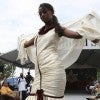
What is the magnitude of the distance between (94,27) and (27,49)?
0.82 m

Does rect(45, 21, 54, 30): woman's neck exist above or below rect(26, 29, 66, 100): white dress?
above

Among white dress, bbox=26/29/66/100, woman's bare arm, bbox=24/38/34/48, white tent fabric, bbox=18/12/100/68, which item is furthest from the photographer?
woman's bare arm, bbox=24/38/34/48

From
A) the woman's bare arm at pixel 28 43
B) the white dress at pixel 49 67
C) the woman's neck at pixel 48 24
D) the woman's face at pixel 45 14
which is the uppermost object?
the woman's face at pixel 45 14

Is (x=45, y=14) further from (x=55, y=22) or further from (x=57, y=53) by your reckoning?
(x=57, y=53)

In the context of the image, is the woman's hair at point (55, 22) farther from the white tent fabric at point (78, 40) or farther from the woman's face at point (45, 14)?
the white tent fabric at point (78, 40)

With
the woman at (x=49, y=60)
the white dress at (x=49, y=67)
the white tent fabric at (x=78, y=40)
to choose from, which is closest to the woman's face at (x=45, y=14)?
the woman at (x=49, y=60)

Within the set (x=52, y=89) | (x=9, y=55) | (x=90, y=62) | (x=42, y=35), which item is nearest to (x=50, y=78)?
(x=52, y=89)

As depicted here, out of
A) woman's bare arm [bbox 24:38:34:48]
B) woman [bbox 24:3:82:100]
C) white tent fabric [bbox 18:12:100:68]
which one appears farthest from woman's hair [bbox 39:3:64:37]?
woman's bare arm [bbox 24:38:34:48]

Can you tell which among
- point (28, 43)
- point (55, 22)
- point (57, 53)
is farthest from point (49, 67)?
point (28, 43)

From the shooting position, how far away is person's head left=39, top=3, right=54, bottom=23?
4.30 meters

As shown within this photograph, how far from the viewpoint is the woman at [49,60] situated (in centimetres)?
417

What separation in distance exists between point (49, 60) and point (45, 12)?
1.45 ft

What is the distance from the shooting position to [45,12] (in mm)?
4309

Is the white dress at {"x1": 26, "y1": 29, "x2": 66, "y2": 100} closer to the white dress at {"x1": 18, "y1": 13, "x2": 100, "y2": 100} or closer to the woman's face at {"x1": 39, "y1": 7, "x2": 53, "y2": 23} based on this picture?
the white dress at {"x1": 18, "y1": 13, "x2": 100, "y2": 100}
